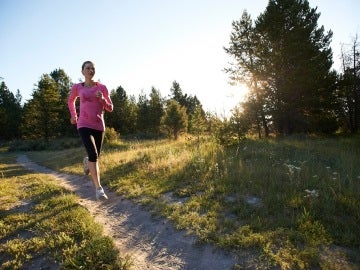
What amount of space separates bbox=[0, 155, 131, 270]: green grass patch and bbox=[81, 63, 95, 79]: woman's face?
273cm

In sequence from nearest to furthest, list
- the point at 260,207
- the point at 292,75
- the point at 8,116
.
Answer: the point at 260,207, the point at 292,75, the point at 8,116

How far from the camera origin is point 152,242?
4.23m

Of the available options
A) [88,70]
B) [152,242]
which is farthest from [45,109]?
[152,242]

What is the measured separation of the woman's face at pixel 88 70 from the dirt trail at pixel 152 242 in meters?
2.79

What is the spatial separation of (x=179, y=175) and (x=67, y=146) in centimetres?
3208

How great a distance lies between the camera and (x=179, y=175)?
7.70 m

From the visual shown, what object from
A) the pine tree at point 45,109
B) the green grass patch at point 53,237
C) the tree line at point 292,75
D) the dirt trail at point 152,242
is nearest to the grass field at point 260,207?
the dirt trail at point 152,242

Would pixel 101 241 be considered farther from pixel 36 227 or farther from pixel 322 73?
pixel 322 73

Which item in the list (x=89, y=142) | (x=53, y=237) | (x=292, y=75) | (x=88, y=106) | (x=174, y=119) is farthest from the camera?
(x=174, y=119)

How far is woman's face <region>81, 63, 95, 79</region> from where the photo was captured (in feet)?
20.5

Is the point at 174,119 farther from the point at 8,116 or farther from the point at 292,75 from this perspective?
the point at 8,116

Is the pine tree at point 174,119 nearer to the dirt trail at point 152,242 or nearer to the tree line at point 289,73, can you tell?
the tree line at point 289,73

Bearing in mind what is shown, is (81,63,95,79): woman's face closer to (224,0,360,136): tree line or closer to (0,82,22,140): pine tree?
(224,0,360,136): tree line

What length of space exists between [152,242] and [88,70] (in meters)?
3.94
